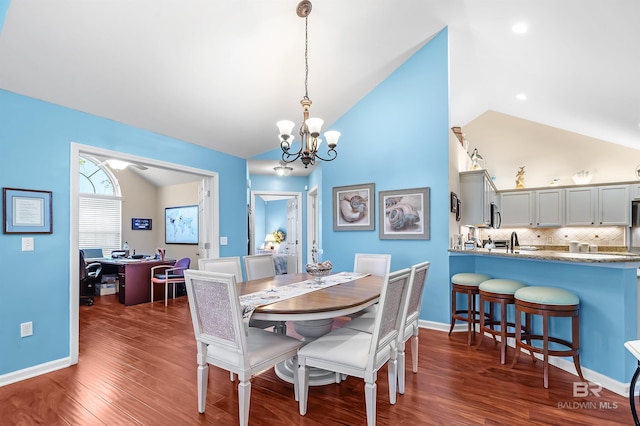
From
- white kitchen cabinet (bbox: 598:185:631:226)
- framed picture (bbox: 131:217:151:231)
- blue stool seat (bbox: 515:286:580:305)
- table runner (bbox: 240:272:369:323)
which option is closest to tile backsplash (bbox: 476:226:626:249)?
white kitchen cabinet (bbox: 598:185:631:226)

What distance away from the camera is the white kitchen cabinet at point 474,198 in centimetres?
412

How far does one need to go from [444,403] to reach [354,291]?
3.18 ft

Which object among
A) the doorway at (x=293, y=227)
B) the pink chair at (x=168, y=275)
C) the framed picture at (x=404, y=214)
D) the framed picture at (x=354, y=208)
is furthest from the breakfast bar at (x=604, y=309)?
the pink chair at (x=168, y=275)

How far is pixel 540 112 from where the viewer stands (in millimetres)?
5227

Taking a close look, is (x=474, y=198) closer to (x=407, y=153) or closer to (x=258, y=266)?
(x=407, y=153)

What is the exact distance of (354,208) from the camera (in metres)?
4.59

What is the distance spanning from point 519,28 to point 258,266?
367 cm

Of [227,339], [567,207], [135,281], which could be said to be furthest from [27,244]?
[567,207]

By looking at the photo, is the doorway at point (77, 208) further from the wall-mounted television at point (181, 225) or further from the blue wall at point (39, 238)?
the wall-mounted television at point (181, 225)

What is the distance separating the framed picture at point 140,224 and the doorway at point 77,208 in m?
4.05

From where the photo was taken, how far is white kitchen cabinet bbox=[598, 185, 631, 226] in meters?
5.38

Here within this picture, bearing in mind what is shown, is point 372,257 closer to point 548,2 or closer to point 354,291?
point 354,291

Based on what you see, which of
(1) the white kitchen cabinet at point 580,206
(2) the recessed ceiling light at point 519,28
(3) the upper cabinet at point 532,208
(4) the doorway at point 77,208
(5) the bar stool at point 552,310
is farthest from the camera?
(3) the upper cabinet at point 532,208

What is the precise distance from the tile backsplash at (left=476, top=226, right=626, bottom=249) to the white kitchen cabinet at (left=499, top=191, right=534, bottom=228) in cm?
30
